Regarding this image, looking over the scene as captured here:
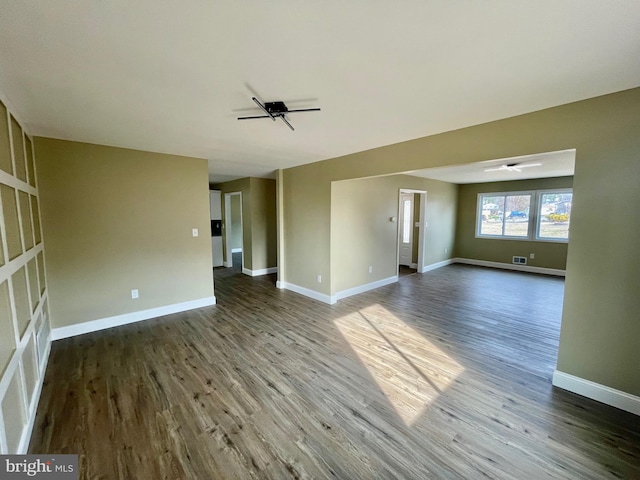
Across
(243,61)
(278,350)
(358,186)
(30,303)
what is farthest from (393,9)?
(358,186)

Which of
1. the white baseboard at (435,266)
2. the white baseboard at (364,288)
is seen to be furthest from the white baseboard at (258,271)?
the white baseboard at (435,266)

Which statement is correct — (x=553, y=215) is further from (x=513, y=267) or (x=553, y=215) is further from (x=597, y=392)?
(x=597, y=392)

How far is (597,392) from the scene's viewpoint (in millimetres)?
2213

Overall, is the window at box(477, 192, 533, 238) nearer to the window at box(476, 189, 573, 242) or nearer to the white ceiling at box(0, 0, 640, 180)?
the window at box(476, 189, 573, 242)

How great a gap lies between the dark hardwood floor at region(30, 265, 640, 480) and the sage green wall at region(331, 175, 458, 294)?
128 cm

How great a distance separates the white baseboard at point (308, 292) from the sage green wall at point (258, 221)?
4.48 feet

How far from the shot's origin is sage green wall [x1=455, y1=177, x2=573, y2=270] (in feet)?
21.6

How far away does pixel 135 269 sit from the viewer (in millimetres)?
3834

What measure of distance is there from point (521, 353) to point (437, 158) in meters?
2.39

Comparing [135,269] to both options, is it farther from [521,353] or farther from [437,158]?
[521,353]

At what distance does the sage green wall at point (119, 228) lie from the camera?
128 inches

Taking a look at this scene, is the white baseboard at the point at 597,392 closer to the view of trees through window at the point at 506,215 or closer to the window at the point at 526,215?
the window at the point at 526,215

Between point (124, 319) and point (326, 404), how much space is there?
3263mm

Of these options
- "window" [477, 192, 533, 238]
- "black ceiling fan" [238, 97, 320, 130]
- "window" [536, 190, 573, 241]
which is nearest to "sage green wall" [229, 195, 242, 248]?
"black ceiling fan" [238, 97, 320, 130]
